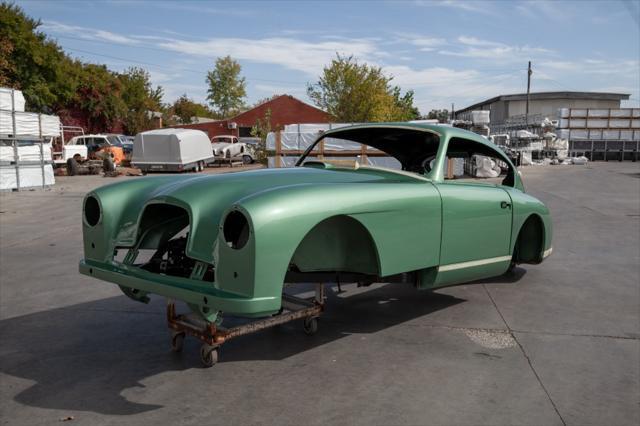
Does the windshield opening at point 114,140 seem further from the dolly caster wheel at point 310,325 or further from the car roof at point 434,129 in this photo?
the dolly caster wheel at point 310,325

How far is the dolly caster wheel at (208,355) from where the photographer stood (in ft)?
12.6

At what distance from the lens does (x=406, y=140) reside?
18.6 ft

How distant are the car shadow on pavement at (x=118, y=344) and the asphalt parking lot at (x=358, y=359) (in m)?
0.02

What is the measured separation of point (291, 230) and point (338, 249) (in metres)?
0.79

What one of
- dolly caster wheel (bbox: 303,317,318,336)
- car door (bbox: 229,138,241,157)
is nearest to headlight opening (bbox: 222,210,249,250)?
dolly caster wheel (bbox: 303,317,318,336)

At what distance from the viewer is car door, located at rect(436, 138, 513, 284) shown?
4391 mm

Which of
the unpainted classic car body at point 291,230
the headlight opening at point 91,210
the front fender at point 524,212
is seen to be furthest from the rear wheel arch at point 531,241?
the headlight opening at point 91,210

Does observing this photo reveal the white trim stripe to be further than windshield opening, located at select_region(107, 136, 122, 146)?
No

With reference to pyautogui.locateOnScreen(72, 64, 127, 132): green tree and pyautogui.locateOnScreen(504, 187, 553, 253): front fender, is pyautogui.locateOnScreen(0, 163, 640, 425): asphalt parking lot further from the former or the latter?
pyautogui.locateOnScreen(72, 64, 127, 132): green tree

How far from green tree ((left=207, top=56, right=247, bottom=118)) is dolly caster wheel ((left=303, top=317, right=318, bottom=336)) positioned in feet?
249

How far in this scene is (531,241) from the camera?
5883 millimetres

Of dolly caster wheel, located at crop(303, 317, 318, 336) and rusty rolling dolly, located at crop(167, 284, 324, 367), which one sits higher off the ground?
rusty rolling dolly, located at crop(167, 284, 324, 367)

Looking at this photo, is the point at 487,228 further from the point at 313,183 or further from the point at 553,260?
the point at 553,260

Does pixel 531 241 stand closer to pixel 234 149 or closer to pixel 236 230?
pixel 236 230
